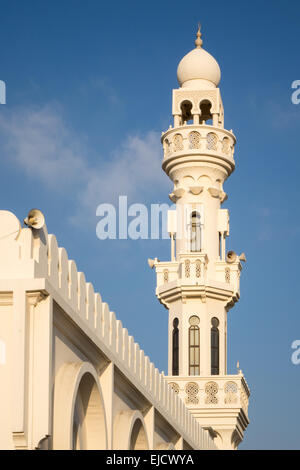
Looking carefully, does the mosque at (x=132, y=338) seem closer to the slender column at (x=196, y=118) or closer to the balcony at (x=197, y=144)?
the balcony at (x=197, y=144)

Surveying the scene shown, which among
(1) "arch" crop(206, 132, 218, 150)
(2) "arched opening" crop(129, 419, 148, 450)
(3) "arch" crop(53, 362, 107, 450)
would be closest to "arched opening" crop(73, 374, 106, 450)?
(3) "arch" crop(53, 362, 107, 450)

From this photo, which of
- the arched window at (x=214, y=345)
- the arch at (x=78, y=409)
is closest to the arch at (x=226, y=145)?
the arched window at (x=214, y=345)

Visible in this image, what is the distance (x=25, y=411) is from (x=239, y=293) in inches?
1071

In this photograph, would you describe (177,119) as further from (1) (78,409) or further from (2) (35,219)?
(2) (35,219)

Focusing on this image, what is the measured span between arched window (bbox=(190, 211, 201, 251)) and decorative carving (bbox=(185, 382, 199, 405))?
16.3ft

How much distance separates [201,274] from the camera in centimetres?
4025

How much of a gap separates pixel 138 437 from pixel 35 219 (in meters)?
9.51

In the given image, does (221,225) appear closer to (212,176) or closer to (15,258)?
(212,176)

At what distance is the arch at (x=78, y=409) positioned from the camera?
54.7 feet

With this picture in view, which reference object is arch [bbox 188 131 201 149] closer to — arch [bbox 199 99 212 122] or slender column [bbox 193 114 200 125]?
slender column [bbox 193 114 200 125]

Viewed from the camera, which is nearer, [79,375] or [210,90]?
[79,375]

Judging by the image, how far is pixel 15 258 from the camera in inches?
613

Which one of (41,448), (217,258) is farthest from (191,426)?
(41,448)

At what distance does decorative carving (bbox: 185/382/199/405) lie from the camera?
3931 cm
